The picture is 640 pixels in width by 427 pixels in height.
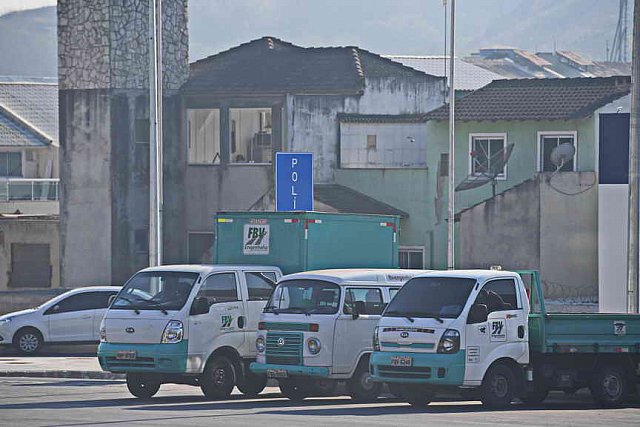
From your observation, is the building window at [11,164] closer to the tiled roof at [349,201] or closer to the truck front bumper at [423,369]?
the tiled roof at [349,201]

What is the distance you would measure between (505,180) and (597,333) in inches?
991

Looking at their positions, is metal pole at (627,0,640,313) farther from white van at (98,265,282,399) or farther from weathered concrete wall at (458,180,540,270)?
weathered concrete wall at (458,180,540,270)

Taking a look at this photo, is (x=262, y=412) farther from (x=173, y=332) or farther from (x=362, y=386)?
(x=362, y=386)

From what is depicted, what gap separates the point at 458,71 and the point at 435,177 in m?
12.8

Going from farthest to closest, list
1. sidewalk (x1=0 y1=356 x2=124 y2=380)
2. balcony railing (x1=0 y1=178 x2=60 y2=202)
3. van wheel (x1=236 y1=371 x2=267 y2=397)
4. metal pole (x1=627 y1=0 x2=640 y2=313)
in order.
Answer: balcony railing (x1=0 y1=178 x2=60 y2=202) < sidewalk (x1=0 y1=356 x2=124 y2=380) < metal pole (x1=627 y1=0 x2=640 y2=313) < van wheel (x1=236 y1=371 x2=267 y2=397)

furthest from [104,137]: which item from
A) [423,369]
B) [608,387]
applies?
[423,369]

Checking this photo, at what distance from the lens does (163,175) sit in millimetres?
47344

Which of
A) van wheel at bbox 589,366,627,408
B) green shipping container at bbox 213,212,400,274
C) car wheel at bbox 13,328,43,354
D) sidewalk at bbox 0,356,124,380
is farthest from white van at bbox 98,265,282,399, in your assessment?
car wheel at bbox 13,328,43,354

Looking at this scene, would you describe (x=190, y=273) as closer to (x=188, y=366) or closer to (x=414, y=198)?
(x=188, y=366)

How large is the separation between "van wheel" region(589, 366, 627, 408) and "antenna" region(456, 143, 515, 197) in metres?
25.2

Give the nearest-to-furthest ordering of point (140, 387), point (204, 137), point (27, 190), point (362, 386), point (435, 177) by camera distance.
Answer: point (362, 386)
point (140, 387)
point (435, 177)
point (204, 137)
point (27, 190)

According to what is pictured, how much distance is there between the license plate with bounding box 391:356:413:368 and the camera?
2047cm

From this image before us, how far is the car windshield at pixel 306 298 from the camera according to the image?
22.0 m

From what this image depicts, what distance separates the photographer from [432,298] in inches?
827
